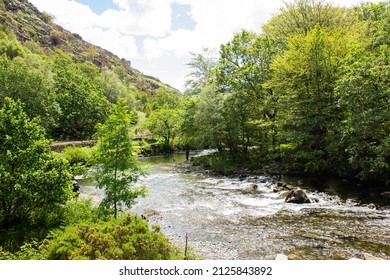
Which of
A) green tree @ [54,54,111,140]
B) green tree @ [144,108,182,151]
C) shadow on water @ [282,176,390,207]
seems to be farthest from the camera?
green tree @ [144,108,182,151]

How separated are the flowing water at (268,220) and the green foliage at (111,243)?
9.89 feet

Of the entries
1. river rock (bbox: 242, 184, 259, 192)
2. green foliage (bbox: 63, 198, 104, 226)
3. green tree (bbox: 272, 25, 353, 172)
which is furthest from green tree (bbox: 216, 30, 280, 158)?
green foliage (bbox: 63, 198, 104, 226)

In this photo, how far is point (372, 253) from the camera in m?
10.0

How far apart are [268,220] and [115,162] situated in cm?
823

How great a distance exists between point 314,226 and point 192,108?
91.8 feet

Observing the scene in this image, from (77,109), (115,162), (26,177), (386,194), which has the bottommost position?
(386,194)

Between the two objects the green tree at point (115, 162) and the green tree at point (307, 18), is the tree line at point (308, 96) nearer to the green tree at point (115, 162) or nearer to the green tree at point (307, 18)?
the green tree at point (307, 18)

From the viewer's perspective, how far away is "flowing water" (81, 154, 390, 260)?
35.2ft

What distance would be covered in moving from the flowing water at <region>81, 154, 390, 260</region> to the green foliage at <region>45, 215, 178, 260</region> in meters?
3.02

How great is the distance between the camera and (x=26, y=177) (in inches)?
388

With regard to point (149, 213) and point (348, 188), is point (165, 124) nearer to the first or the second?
point (348, 188)

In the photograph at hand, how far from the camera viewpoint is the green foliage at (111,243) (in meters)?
7.04

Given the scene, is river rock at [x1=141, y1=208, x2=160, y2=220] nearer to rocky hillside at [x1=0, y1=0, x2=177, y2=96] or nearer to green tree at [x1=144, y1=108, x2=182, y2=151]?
green tree at [x1=144, y1=108, x2=182, y2=151]

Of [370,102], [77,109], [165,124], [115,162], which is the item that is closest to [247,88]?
[370,102]
